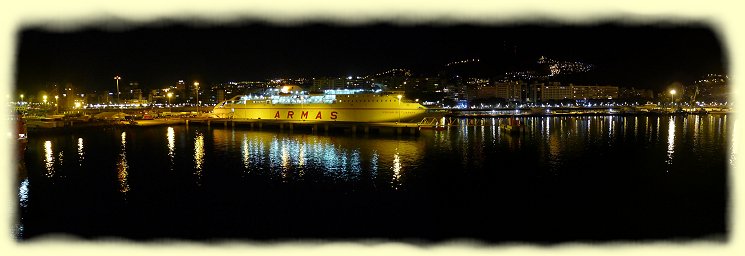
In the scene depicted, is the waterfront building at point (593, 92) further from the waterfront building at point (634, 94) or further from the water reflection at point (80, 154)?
the water reflection at point (80, 154)

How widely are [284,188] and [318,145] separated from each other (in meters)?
11.6

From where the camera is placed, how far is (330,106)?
36.1 m

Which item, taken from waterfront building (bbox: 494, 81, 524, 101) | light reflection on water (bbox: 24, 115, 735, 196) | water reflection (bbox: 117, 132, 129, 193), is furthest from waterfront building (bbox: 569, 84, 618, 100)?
water reflection (bbox: 117, 132, 129, 193)

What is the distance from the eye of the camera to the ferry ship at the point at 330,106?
34188 mm

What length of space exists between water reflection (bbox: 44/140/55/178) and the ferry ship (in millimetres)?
17182

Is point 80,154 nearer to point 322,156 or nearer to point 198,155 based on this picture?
point 198,155

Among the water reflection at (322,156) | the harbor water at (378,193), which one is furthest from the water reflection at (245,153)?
the harbor water at (378,193)

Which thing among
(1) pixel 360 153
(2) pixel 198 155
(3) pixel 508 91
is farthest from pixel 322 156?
(3) pixel 508 91

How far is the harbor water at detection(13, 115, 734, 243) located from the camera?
891 centimetres

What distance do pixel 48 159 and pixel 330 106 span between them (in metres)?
20.1

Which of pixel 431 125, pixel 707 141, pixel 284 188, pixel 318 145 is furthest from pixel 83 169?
pixel 707 141

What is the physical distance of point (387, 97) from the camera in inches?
1346

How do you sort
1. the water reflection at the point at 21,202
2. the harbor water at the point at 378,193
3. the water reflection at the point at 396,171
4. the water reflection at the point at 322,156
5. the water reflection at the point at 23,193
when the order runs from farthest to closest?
1. the water reflection at the point at 322,156
2. the water reflection at the point at 396,171
3. the water reflection at the point at 23,193
4. the harbor water at the point at 378,193
5. the water reflection at the point at 21,202

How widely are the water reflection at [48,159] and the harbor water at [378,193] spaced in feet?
0.21
